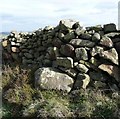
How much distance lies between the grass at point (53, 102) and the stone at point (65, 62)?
2.65 ft

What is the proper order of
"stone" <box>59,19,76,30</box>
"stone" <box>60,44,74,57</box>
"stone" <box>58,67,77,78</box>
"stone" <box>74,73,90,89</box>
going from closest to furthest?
"stone" <box>74,73,90,89</box> < "stone" <box>58,67,77,78</box> < "stone" <box>60,44,74,57</box> < "stone" <box>59,19,76,30</box>

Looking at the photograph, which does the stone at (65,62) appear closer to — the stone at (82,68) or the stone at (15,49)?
the stone at (82,68)

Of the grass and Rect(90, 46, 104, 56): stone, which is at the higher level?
Rect(90, 46, 104, 56): stone

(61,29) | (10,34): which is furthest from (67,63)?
(10,34)

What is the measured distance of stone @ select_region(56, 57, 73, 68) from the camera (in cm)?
902

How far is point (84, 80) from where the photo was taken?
8.66 meters

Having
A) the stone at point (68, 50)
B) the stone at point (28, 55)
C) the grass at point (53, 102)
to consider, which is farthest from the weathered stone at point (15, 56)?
the stone at point (68, 50)

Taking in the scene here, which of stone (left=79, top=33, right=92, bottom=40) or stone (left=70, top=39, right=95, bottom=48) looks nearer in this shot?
stone (left=70, top=39, right=95, bottom=48)

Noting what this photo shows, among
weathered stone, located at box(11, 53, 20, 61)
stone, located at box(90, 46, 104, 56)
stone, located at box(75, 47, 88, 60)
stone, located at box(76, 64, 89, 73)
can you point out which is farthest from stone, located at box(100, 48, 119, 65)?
weathered stone, located at box(11, 53, 20, 61)

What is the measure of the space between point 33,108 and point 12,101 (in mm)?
862

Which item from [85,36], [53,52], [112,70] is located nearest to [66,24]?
[85,36]

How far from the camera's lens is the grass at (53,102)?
7586 millimetres

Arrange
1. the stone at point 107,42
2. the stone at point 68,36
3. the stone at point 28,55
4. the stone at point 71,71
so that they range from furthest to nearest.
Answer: the stone at point 28,55 < the stone at point 68,36 < the stone at point 107,42 < the stone at point 71,71

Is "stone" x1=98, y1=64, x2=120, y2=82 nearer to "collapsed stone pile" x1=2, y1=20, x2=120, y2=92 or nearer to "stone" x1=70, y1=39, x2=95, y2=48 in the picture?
"collapsed stone pile" x1=2, y1=20, x2=120, y2=92
